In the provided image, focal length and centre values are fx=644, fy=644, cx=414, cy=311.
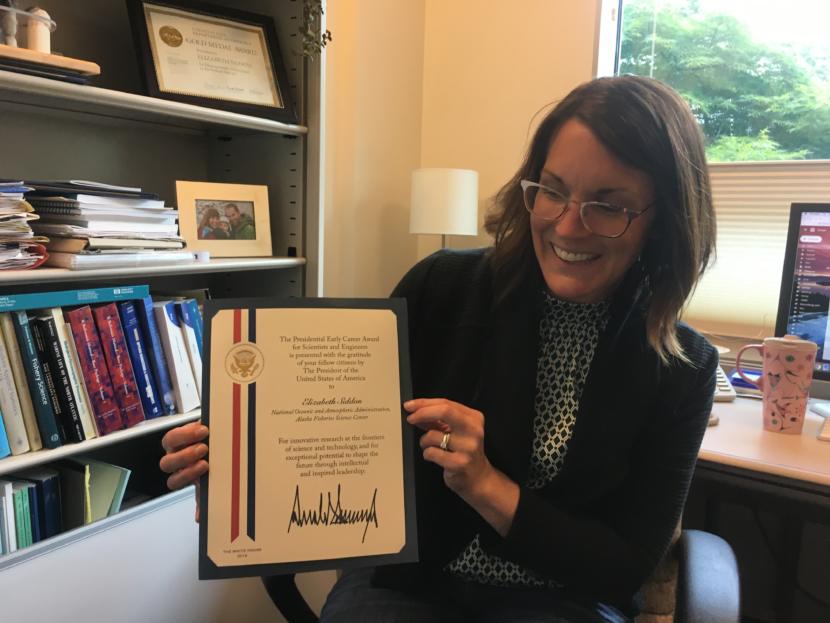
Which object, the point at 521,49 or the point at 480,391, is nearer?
the point at 480,391

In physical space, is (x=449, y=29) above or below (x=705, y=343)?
above

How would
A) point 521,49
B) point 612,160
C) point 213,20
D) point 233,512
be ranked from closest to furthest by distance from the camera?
point 233,512 < point 612,160 < point 213,20 < point 521,49

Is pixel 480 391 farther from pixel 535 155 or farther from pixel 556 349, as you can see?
pixel 535 155

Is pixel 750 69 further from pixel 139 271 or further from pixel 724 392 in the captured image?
pixel 139 271

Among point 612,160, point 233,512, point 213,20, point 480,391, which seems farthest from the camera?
point 213,20

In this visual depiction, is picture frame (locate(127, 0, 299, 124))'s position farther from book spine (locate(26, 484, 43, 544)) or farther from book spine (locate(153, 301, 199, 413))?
book spine (locate(26, 484, 43, 544))

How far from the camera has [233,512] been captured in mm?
821

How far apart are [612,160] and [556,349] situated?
13.0 inches

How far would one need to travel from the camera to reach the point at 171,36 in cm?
135

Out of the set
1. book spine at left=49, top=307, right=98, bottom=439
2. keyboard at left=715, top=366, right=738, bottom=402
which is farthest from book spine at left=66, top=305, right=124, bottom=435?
keyboard at left=715, top=366, right=738, bottom=402

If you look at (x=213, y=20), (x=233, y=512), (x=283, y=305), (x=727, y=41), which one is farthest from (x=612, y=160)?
(x=727, y=41)

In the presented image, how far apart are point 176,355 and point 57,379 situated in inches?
9.4

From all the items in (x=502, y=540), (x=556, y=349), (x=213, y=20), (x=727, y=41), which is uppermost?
(x=727, y=41)

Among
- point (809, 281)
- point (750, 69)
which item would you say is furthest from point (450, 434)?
point (750, 69)
